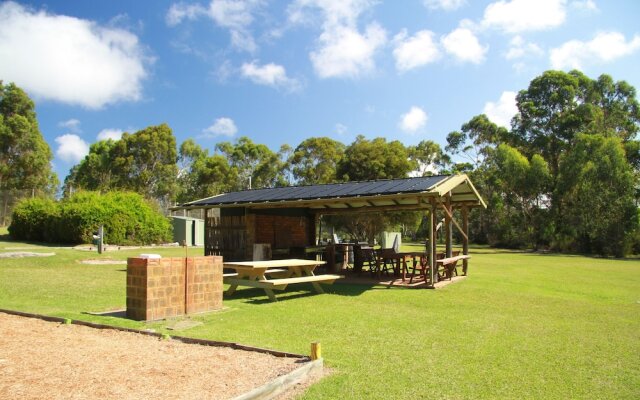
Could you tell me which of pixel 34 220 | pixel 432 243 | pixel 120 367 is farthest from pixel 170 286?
pixel 34 220

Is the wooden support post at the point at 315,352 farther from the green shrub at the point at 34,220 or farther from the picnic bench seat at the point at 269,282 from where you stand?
the green shrub at the point at 34,220

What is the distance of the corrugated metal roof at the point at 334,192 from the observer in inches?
466

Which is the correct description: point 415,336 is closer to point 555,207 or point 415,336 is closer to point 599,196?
point 599,196

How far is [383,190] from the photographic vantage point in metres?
12.0

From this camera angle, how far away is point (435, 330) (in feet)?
22.1

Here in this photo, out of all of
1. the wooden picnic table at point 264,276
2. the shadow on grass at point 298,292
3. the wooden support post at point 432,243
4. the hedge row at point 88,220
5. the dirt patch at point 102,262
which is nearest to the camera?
the wooden picnic table at point 264,276

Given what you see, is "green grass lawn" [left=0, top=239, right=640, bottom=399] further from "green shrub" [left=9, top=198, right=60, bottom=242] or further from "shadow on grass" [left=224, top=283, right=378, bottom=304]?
"green shrub" [left=9, top=198, right=60, bottom=242]

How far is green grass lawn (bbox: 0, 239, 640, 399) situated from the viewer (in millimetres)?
4375

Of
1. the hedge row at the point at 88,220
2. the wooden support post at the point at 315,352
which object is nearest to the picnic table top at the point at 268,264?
the wooden support post at the point at 315,352

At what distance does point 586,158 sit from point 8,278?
33800 mm

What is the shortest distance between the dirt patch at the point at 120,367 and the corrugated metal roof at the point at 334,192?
7.08 meters

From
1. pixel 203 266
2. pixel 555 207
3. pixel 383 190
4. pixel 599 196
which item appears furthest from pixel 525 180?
pixel 203 266

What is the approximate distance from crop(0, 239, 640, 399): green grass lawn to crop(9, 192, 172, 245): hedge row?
10.3 meters

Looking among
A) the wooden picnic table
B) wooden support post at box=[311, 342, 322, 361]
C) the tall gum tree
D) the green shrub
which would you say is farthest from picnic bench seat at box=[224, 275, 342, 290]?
the tall gum tree
